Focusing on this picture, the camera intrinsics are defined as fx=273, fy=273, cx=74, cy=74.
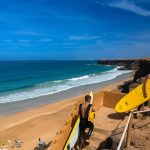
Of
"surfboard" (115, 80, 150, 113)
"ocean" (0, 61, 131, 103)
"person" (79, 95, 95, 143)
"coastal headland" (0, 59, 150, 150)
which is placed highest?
"surfboard" (115, 80, 150, 113)

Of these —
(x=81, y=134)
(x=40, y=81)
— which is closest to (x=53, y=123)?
(x=81, y=134)

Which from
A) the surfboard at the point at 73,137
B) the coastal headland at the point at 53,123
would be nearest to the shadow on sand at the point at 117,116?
the coastal headland at the point at 53,123

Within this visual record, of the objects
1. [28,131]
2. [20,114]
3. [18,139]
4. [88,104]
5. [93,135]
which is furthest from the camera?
[20,114]

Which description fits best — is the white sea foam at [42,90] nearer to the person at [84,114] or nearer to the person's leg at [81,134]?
the person's leg at [81,134]

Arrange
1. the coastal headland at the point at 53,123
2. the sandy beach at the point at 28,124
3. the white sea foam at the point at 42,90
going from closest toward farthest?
the coastal headland at the point at 53,123 < the sandy beach at the point at 28,124 < the white sea foam at the point at 42,90

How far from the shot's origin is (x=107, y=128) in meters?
8.75

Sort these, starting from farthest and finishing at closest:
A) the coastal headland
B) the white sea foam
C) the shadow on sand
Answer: the white sea foam
the shadow on sand
the coastal headland

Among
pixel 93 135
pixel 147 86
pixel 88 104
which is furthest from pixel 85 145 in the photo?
pixel 147 86

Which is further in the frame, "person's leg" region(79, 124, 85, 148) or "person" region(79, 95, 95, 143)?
"person's leg" region(79, 124, 85, 148)

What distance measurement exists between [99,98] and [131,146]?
5.14m

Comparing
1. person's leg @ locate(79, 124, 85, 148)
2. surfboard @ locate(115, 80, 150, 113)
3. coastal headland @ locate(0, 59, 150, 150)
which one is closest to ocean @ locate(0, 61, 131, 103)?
coastal headland @ locate(0, 59, 150, 150)

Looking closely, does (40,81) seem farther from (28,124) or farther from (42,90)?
(28,124)

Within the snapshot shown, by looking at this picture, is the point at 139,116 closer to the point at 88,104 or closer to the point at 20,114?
the point at 88,104

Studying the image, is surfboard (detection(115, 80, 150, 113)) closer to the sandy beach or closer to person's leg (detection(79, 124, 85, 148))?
person's leg (detection(79, 124, 85, 148))
